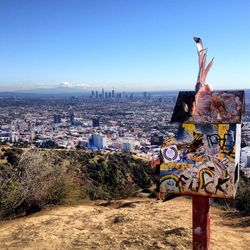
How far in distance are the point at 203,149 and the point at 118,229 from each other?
12.4 feet

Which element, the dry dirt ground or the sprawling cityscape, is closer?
the dry dirt ground

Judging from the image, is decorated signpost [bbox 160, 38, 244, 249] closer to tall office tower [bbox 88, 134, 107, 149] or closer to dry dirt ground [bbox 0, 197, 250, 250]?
dry dirt ground [bbox 0, 197, 250, 250]

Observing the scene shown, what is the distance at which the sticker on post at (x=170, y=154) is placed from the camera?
146 inches

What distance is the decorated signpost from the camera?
139 inches

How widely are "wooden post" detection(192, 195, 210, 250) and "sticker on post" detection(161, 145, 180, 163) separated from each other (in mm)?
446

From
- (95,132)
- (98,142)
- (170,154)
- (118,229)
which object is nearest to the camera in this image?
(170,154)

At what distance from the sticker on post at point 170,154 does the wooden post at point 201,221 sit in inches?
17.5

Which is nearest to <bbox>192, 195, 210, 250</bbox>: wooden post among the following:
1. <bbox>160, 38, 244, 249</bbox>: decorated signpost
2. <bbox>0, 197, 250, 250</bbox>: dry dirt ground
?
<bbox>160, 38, 244, 249</bbox>: decorated signpost

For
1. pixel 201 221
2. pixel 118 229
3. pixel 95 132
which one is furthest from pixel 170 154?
pixel 95 132

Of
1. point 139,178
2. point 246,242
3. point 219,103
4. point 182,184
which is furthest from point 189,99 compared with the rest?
point 139,178

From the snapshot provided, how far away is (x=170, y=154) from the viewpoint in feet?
12.2

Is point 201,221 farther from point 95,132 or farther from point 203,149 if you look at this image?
point 95,132

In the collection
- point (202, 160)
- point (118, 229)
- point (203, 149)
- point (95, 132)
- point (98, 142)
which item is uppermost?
point (203, 149)

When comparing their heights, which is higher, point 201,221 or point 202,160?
point 202,160
